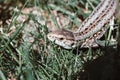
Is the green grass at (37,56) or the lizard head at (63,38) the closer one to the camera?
the green grass at (37,56)

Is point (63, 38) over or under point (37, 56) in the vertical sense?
A: over

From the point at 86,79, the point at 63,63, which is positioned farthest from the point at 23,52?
the point at 86,79

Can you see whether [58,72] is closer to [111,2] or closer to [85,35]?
[85,35]

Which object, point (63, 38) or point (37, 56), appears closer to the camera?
point (37, 56)

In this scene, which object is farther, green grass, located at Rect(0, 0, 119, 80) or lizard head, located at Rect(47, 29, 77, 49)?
lizard head, located at Rect(47, 29, 77, 49)
